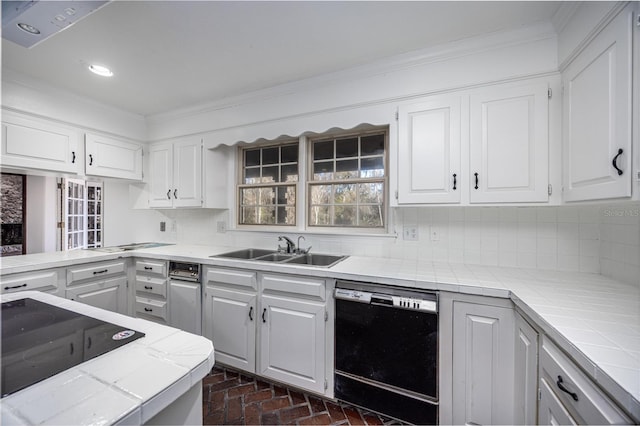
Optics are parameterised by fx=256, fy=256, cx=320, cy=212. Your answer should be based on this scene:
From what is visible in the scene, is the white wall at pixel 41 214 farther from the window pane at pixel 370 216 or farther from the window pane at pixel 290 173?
the window pane at pixel 370 216

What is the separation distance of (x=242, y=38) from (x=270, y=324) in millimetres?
2102

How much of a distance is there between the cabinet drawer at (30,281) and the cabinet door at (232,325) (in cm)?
125


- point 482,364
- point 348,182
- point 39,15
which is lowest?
point 482,364

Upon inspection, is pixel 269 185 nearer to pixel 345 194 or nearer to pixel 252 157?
pixel 252 157

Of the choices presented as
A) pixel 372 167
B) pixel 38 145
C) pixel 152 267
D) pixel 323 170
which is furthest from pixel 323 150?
pixel 38 145

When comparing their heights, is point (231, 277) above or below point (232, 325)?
above

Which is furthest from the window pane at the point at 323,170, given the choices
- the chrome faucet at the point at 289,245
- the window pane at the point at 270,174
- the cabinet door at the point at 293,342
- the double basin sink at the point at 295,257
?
the cabinet door at the point at 293,342

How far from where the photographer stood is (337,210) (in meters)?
2.61

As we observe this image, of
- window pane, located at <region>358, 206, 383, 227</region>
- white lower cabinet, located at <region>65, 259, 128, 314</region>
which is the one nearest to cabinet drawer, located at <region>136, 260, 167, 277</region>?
white lower cabinet, located at <region>65, 259, 128, 314</region>

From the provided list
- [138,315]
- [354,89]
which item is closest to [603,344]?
[354,89]

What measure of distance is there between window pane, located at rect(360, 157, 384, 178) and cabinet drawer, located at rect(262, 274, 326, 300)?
3.86ft

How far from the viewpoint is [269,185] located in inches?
115

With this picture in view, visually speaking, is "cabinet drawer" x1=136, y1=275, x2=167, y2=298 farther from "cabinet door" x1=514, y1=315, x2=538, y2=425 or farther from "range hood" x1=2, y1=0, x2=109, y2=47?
"cabinet door" x1=514, y1=315, x2=538, y2=425

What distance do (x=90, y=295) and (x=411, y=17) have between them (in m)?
3.43
